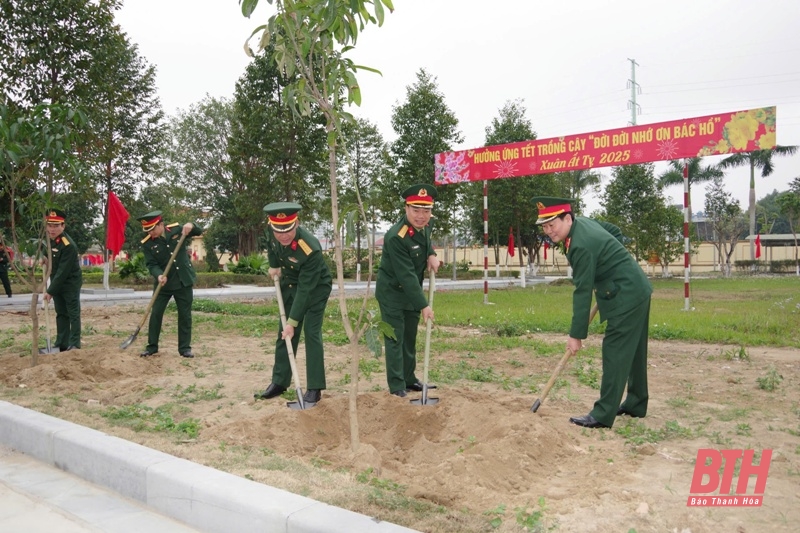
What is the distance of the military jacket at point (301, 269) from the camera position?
528 centimetres

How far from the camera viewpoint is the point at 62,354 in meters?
7.09

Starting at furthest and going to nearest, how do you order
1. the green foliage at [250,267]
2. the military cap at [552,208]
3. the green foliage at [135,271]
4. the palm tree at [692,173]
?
the palm tree at [692,173], the green foliage at [250,267], the green foliage at [135,271], the military cap at [552,208]

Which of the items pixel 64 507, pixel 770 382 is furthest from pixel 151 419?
pixel 770 382

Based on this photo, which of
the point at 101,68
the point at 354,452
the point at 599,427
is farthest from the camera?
the point at 101,68

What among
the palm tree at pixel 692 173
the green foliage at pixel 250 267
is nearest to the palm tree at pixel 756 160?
the palm tree at pixel 692 173

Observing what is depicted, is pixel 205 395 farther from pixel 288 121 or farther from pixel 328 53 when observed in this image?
pixel 288 121

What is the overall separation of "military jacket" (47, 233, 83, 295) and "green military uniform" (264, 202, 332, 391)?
142 inches

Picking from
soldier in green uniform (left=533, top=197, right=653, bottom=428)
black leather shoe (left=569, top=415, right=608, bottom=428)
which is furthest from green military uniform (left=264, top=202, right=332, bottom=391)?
black leather shoe (left=569, top=415, right=608, bottom=428)

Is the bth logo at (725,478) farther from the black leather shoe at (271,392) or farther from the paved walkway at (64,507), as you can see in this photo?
the black leather shoe at (271,392)

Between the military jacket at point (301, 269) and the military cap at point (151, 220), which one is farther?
the military cap at point (151, 220)

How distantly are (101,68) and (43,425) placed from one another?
495 inches

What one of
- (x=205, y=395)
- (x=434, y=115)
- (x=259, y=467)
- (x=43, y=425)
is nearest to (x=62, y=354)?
(x=205, y=395)

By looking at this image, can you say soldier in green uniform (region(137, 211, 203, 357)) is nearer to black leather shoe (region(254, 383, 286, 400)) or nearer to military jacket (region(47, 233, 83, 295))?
military jacket (region(47, 233, 83, 295))

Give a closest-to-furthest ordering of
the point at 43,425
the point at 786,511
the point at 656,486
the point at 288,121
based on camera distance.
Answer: the point at 786,511, the point at 656,486, the point at 43,425, the point at 288,121
